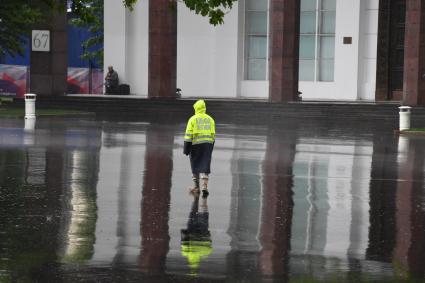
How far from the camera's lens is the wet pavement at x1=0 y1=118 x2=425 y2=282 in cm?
1093

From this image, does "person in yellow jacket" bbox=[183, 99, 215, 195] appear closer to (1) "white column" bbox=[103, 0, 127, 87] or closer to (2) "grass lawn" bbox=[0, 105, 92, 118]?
(2) "grass lawn" bbox=[0, 105, 92, 118]

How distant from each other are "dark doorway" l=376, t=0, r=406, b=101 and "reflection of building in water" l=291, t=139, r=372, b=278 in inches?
810

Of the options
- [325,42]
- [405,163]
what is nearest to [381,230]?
[405,163]

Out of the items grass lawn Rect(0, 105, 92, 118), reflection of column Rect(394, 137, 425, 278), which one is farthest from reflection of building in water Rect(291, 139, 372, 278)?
grass lawn Rect(0, 105, 92, 118)

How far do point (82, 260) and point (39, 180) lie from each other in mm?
8438

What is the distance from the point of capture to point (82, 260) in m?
11.2

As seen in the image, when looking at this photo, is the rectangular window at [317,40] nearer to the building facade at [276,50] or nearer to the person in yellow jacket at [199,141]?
the building facade at [276,50]

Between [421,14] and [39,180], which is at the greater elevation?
[421,14]

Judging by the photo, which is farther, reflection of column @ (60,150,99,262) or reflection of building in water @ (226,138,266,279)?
reflection of column @ (60,150,99,262)

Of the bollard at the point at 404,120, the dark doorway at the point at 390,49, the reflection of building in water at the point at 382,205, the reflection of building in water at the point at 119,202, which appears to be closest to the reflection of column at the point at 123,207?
the reflection of building in water at the point at 119,202

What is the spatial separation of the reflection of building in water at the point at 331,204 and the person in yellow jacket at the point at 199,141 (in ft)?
5.22

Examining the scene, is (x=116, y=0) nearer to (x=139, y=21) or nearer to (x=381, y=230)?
(x=139, y=21)

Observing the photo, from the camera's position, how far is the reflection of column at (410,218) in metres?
11.7

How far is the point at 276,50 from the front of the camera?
46.4 metres
